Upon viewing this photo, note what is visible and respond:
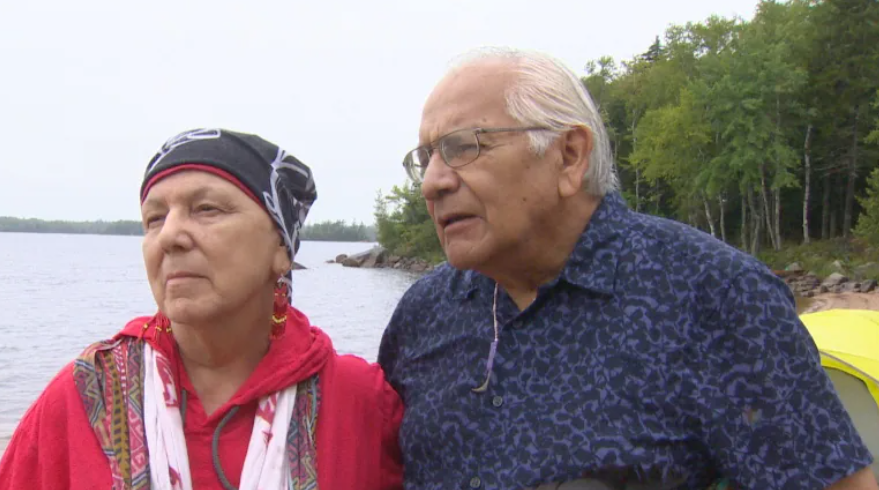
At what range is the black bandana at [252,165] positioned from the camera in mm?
2096

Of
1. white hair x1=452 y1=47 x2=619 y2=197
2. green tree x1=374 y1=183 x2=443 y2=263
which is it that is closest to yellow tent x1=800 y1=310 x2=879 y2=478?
white hair x1=452 y1=47 x2=619 y2=197

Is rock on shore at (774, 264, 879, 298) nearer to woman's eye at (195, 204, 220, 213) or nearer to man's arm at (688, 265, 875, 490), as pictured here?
man's arm at (688, 265, 875, 490)

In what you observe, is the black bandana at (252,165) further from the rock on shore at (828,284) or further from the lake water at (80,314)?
the rock on shore at (828,284)

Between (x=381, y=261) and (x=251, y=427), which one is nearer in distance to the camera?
(x=251, y=427)

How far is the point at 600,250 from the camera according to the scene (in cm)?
223

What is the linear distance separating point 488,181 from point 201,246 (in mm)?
806

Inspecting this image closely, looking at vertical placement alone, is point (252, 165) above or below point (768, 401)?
above

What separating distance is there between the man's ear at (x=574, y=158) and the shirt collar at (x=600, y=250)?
5.5 inches

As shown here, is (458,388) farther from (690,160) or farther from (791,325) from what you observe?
(690,160)

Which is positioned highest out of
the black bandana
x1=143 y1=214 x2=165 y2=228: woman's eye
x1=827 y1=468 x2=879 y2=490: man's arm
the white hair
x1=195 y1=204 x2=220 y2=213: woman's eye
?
the white hair

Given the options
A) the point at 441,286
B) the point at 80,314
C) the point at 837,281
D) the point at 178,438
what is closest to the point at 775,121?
the point at 837,281

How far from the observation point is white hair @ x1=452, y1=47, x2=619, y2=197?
215 centimetres

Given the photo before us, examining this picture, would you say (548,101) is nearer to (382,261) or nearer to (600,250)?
(600,250)

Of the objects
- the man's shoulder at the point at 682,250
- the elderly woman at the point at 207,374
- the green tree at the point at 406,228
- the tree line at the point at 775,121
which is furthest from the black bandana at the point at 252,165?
the green tree at the point at 406,228
